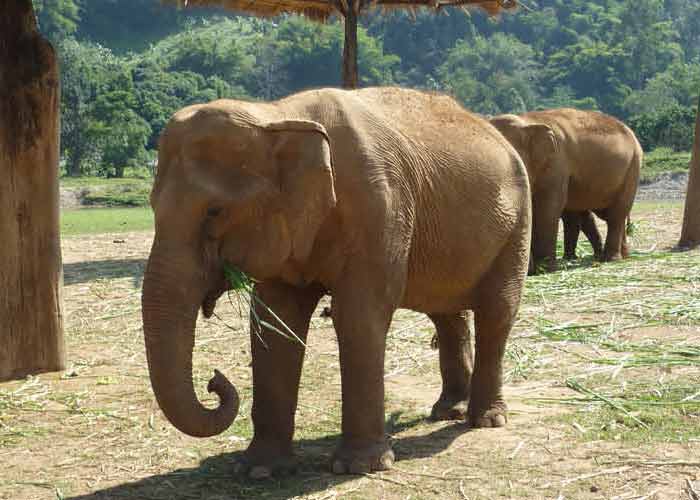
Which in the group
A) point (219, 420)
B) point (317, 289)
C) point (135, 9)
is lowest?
point (219, 420)

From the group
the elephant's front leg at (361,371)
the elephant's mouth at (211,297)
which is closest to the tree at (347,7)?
the elephant's front leg at (361,371)

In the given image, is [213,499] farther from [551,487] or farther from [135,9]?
[135,9]

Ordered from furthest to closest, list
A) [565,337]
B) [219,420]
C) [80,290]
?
1. [80,290]
2. [565,337]
3. [219,420]

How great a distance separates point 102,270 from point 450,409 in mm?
6766

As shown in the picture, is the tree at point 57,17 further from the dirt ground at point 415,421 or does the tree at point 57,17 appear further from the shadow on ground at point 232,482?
the shadow on ground at point 232,482

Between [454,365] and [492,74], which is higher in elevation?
[492,74]

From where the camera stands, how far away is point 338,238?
4.02 meters

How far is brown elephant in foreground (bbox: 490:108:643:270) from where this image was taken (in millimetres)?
10102

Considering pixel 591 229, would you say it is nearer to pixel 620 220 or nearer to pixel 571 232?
pixel 571 232

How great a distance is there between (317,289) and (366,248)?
0.44 m

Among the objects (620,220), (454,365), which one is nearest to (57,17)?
(620,220)

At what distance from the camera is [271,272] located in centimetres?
389

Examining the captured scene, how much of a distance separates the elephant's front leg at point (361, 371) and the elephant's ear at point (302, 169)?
38 cm

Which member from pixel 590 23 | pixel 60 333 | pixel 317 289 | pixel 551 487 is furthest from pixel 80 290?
pixel 590 23
